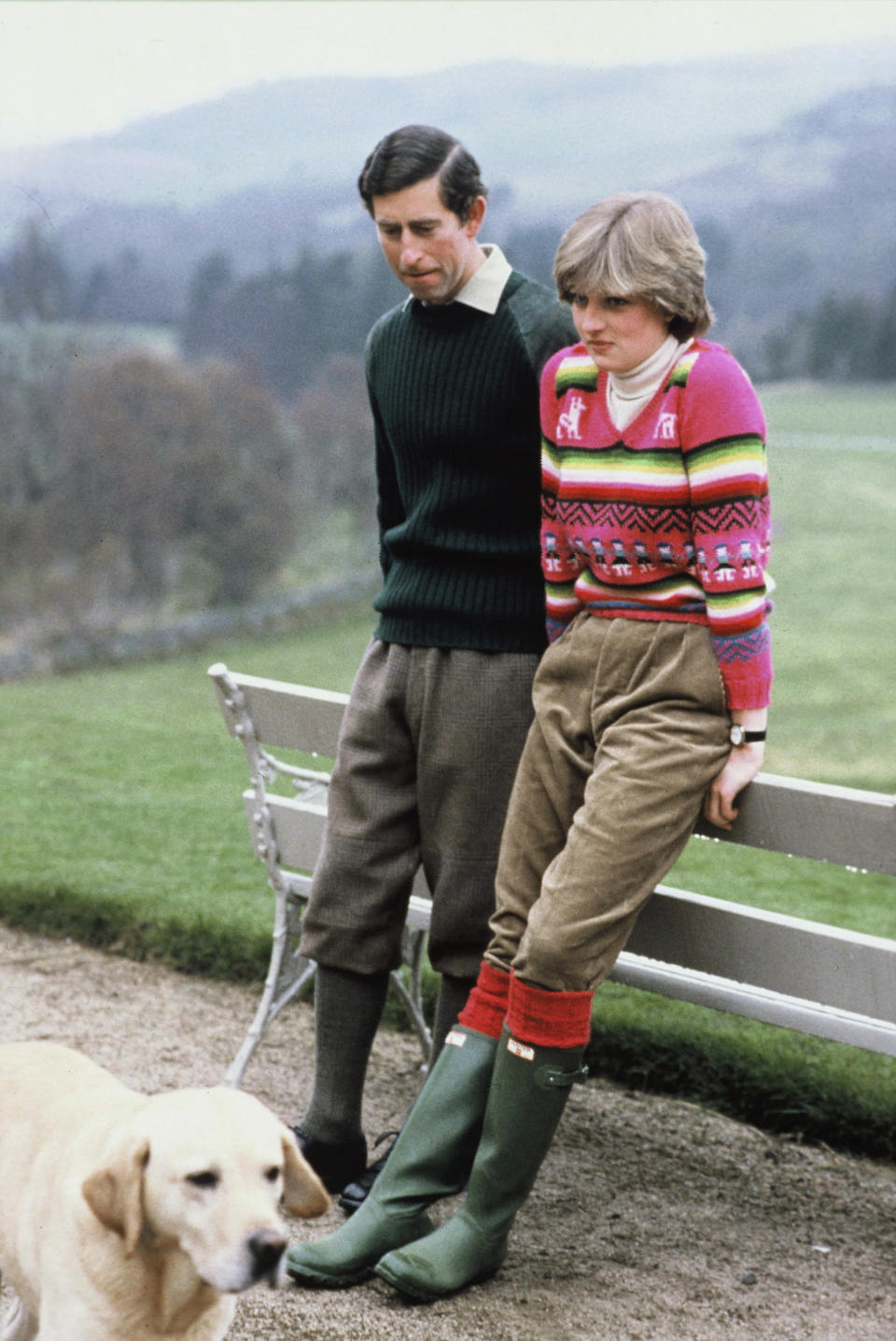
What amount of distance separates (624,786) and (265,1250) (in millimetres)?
978

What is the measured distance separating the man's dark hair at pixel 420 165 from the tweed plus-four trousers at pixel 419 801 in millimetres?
776

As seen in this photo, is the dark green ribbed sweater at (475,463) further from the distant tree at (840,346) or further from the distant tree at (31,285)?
the distant tree at (31,285)

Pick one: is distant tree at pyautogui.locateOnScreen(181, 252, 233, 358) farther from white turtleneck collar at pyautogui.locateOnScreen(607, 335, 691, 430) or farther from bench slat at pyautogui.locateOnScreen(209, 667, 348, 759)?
white turtleneck collar at pyautogui.locateOnScreen(607, 335, 691, 430)

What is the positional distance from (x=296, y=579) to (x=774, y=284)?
4.58 m

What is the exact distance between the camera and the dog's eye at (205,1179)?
67.1 inches

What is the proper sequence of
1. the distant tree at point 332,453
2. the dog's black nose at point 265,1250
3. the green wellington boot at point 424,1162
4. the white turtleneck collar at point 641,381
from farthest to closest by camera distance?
the distant tree at point 332,453 → the green wellington boot at point 424,1162 → the white turtleneck collar at point 641,381 → the dog's black nose at point 265,1250

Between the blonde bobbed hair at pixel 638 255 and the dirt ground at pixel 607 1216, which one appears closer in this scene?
the blonde bobbed hair at pixel 638 255

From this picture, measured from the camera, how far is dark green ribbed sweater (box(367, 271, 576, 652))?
9.09ft

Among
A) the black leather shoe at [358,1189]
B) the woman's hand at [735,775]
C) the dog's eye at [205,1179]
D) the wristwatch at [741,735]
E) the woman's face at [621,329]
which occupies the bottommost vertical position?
the black leather shoe at [358,1189]

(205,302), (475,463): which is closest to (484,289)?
(475,463)

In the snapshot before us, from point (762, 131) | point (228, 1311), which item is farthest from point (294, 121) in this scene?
point (228, 1311)

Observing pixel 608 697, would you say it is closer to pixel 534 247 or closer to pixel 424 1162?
pixel 424 1162

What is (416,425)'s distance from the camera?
283 centimetres

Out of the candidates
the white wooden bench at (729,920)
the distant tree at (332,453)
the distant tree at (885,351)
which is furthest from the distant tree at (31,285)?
the white wooden bench at (729,920)
